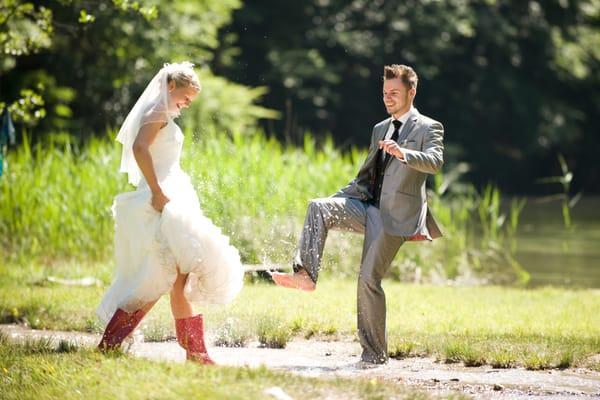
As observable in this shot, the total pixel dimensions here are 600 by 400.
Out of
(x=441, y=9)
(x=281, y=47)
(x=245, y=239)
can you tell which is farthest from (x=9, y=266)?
(x=441, y=9)

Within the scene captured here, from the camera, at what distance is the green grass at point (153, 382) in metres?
5.89

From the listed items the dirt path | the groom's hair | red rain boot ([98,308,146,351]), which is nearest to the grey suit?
the groom's hair

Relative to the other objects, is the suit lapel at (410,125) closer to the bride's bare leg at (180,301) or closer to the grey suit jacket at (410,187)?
the grey suit jacket at (410,187)

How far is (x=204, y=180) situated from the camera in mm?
10969

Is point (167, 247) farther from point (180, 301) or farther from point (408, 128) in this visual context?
point (408, 128)

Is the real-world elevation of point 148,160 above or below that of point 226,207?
above

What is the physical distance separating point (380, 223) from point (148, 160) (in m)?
1.64

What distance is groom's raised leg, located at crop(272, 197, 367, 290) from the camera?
24.9 feet

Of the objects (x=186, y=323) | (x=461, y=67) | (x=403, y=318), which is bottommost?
(x=403, y=318)

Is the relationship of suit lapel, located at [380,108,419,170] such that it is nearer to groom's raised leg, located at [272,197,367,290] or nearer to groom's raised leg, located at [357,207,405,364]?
groom's raised leg, located at [272,197,367,290]

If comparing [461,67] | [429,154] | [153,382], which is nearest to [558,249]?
[429,154]

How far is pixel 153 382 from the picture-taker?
609 centimetres

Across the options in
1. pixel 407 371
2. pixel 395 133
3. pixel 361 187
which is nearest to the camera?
pixel 407 371

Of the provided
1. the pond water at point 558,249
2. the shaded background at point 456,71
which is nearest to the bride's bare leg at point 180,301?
the pond water at point 558,249
